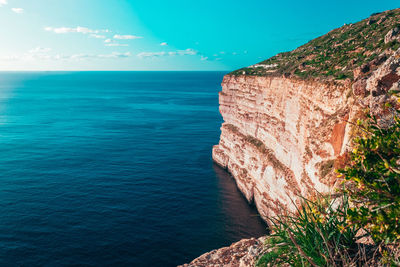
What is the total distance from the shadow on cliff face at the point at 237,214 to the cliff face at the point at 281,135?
4.04ft

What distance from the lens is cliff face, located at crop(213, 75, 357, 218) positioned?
20.3 m

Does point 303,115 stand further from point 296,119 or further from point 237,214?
point 237,214

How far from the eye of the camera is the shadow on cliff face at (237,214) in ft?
102

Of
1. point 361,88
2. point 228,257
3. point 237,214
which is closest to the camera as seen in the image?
point 361,88

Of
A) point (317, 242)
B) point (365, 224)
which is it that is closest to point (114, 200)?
point (317, 242)

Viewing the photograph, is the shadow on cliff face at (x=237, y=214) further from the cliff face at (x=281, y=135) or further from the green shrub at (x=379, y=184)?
the green shrub at (x=379, y=184)

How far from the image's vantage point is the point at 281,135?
106ft

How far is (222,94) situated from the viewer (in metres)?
53.3

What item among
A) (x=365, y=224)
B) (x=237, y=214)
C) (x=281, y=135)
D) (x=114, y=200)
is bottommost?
(x=237, y=214)

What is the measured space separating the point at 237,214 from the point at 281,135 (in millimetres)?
11614

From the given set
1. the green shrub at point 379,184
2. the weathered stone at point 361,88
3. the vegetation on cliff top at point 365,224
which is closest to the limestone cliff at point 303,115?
the weathered stone at point 361,88

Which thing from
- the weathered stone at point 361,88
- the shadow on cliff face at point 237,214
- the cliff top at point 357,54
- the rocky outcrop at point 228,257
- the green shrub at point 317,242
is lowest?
the shadow on cliff face at point 237,214

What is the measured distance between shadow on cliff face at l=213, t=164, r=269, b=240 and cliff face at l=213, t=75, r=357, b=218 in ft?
4.04

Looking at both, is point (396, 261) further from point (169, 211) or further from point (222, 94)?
point (222, 94)
